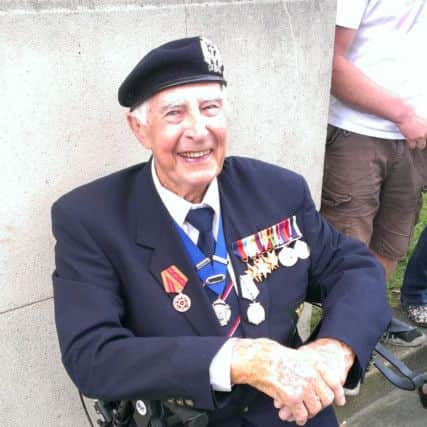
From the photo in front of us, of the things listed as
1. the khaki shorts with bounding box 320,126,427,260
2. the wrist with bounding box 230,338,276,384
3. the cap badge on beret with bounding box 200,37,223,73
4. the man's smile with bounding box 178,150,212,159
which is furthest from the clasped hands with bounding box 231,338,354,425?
the khaki shorts with bounding box 320,126,427,260

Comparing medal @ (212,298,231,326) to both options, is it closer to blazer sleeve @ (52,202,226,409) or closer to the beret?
blazer sleeve @ (52,202,226,409)

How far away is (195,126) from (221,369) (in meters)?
0.69

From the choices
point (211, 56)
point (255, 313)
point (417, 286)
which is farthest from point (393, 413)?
point (211, 56)

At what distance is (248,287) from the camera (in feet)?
6.04

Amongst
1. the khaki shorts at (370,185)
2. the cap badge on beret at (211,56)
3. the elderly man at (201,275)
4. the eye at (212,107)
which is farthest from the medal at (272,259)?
the khaki shorts at (370,185)

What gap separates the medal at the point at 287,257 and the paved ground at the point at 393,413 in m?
1.40

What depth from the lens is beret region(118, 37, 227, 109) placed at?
1605 mm

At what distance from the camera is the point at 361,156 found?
273 centimetres

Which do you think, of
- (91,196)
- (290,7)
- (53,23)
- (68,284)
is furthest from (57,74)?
(290,7)

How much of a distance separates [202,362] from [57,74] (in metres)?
1.04

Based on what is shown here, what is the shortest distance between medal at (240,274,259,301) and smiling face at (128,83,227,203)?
33 cm

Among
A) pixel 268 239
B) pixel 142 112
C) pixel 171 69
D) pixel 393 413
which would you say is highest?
pixel 171 69

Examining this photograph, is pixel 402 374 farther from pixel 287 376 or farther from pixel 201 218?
pixel 201 218

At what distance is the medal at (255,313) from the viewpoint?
5.99 ft
